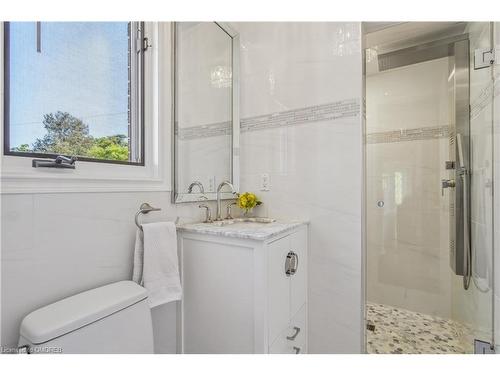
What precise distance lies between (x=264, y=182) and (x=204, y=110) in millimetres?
604

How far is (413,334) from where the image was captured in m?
1.84

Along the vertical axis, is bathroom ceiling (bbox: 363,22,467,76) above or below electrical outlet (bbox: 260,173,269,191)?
above

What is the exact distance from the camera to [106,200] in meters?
1.05

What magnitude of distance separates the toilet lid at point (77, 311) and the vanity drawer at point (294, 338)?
65cm

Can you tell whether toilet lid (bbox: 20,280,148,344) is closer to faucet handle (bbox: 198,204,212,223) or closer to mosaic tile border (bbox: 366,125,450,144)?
faucet handle (bbox: 198,204,212,223)

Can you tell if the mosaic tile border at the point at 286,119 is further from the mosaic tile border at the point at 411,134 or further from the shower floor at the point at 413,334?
the shower floor at the point at 413,334

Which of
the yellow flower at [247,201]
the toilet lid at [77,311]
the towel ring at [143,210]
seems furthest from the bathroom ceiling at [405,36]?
the toilet lid at [77,311]

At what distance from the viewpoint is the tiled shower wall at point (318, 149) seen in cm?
141

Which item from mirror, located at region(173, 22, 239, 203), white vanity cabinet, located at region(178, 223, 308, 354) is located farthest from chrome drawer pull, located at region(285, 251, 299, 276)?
mirror, located at region(173, 22, 239, 203)

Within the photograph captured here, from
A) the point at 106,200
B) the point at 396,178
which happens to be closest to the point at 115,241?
the point at 106,200

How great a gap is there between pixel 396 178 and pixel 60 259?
2404 mm

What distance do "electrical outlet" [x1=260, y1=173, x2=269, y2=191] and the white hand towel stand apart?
2.29 feet

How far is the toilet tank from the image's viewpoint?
0.71 metres

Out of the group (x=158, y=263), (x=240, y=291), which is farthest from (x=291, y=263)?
→ (x=158, y=263)
